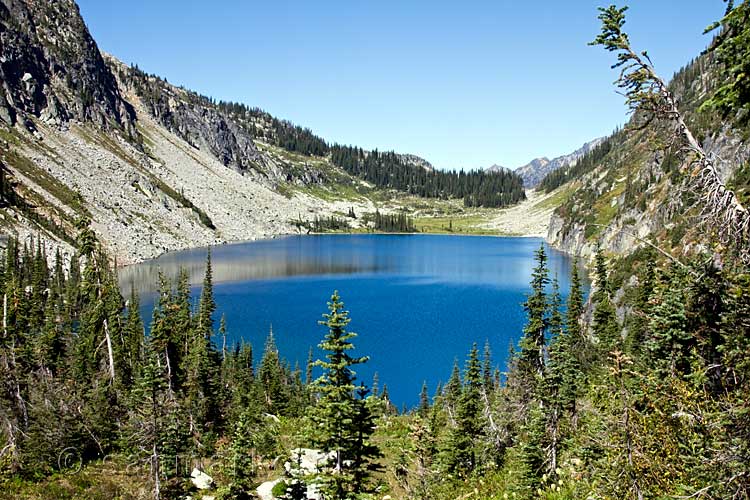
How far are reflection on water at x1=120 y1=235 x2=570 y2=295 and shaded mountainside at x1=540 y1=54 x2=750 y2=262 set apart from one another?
1616cm

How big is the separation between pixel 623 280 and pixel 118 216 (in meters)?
138

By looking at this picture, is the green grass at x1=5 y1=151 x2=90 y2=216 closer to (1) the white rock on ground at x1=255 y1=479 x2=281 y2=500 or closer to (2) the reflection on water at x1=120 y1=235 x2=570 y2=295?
(2) the reflection on water at x1=120 y1=235 x2=570 y2=295

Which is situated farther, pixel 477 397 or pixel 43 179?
pixel 43 179

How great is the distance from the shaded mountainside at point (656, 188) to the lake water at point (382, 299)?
1361 centimetres

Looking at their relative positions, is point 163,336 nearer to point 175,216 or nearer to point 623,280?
point 623,280

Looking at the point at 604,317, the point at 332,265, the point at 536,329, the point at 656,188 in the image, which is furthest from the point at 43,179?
the point at 656,188

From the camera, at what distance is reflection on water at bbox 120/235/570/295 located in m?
125

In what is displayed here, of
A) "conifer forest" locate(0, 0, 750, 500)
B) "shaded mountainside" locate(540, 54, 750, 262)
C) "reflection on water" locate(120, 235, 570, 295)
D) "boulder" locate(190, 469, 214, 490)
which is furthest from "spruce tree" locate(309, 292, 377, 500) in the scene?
"reflection on water" locate(120, 235, 570, 295)

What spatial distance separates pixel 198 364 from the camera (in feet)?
150

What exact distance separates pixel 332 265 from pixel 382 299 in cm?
5318

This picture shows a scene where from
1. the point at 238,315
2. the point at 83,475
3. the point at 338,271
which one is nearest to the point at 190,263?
the point at 338,271

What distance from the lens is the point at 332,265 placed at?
525 feet

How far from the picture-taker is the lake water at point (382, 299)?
72.3 m

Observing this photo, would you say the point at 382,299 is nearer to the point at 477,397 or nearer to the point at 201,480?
the point at 477,397
